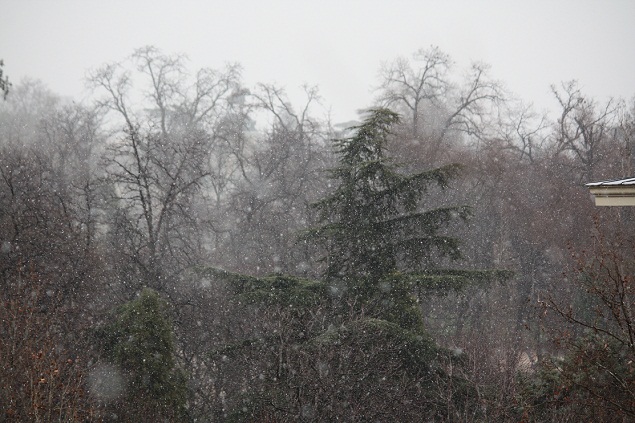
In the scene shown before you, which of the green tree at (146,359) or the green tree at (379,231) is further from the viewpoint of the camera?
the green tree at (379,231)

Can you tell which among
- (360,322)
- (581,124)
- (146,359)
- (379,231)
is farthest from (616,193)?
(581,124)

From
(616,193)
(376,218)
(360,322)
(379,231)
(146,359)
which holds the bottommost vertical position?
(146,359)

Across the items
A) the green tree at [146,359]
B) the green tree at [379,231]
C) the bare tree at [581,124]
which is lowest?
the green tree at [146,359]

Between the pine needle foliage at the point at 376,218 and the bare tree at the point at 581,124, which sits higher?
the bare tree at the point at 581,124

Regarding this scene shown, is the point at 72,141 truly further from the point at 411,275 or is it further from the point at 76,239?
the point at 411,275

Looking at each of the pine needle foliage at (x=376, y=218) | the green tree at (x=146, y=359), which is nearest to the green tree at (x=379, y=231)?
the pine needle foliage at (x=376, y=218)

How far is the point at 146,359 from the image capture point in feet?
31.5

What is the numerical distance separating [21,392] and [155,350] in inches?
112

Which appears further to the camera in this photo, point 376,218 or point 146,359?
point 376,218

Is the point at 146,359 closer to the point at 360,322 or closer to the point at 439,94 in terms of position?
the point at 360,322

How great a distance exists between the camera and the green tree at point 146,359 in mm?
9422

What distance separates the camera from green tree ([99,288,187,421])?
9.42 m

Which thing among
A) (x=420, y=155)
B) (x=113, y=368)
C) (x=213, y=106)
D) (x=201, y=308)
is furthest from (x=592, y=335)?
(x=213, y=106)

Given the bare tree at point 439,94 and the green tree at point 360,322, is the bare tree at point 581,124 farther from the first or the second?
the green tree at point 360,322
